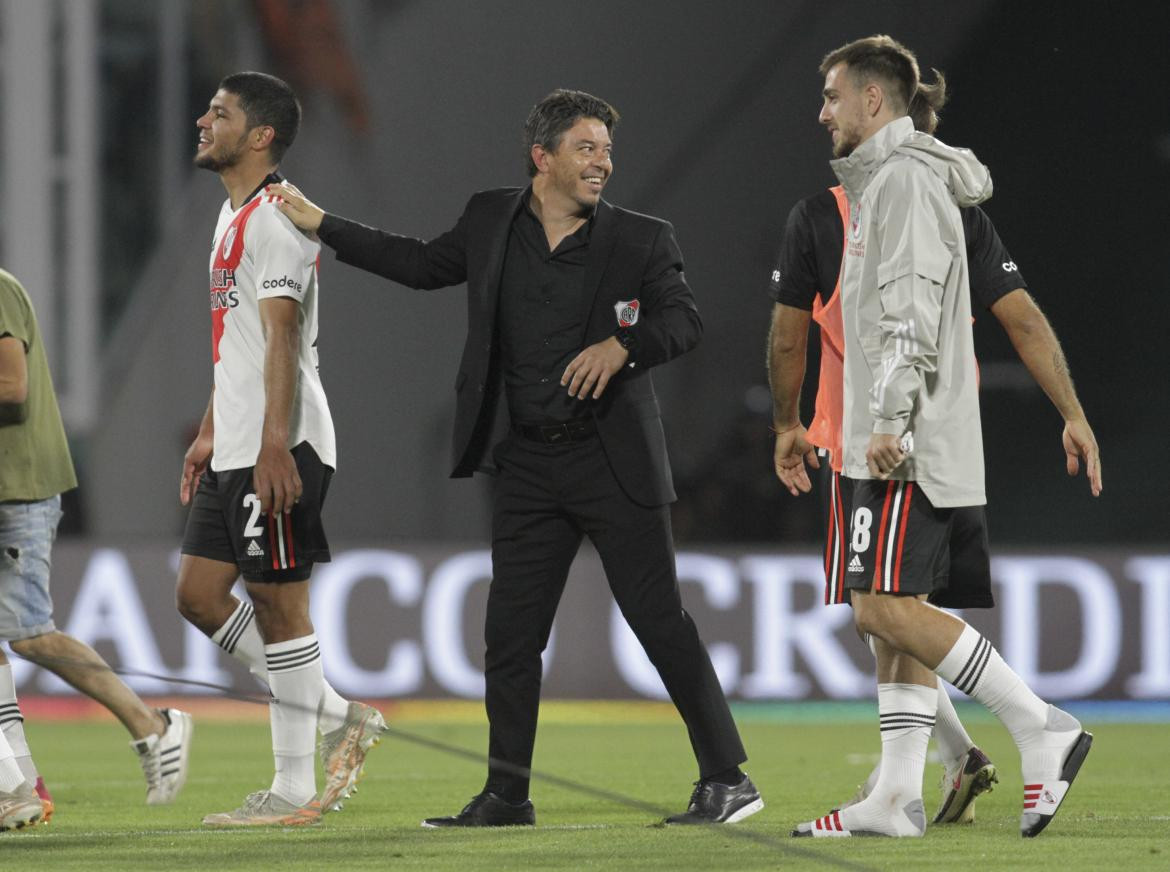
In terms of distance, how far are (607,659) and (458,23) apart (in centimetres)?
509

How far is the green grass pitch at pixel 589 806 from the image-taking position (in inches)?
185

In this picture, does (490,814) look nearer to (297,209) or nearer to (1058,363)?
(297,209)

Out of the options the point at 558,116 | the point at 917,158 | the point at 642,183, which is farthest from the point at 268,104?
the point at 642,183

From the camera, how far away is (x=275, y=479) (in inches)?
211

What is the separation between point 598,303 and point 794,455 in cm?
70

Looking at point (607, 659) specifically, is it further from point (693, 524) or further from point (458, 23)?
point (458, 23)

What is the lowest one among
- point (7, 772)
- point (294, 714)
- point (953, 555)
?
point (7, 772)

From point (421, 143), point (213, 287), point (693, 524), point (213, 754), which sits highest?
point (421, 143)

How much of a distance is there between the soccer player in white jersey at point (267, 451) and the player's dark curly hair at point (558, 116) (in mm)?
679

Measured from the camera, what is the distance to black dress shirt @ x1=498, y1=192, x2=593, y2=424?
213 inches

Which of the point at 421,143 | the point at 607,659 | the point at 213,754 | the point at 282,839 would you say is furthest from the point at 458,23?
the point at 282,839

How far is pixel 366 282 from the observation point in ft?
45.0

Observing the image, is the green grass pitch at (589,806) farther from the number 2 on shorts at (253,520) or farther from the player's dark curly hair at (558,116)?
the player's dark curly hair at (558,116)

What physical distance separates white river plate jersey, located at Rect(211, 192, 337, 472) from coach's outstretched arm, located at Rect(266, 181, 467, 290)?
63mm
